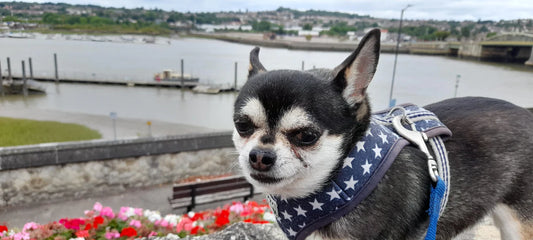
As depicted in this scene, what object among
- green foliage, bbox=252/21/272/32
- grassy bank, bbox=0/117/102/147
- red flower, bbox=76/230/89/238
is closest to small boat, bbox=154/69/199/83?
grassy bank, bbox=0/117/102/147

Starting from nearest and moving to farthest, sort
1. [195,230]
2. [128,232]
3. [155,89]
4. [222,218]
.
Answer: [128,232] < [195,230] < [222,218] < [155,89]

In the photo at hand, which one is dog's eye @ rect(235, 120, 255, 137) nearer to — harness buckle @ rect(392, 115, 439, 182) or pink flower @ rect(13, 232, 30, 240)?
harness buckle @ rect(392, 115, 439, 182)

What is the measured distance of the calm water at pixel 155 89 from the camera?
28891 mm

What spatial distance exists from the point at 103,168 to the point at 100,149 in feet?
1.77

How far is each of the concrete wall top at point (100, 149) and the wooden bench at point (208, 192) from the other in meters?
1.37

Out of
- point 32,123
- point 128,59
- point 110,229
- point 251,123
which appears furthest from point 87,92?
point 251,123

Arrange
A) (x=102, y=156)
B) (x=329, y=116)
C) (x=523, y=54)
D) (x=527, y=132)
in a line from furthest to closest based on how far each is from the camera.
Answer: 1. (x=523, y=54)
2. (x=102, y=156)
3. (x=527, y=132)
4. (x=329, y=116)

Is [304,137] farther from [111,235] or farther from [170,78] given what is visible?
[170,78]

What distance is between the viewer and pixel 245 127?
6.68 ft

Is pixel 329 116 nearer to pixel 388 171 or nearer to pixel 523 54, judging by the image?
pixel 388 171

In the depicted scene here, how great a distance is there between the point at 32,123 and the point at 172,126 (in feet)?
25.6

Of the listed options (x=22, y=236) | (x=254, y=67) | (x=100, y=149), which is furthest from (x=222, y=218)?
(x=100, y=149)

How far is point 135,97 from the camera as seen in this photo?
34969 millimetres

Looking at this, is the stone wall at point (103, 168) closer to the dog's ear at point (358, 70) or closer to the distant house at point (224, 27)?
the dog's ear at point (358, 70)
